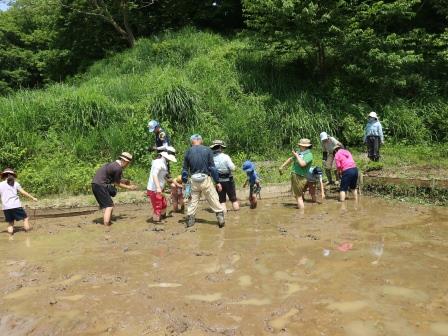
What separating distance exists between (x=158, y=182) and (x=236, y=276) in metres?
3.39

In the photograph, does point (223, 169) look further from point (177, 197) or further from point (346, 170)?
point (346, 170)

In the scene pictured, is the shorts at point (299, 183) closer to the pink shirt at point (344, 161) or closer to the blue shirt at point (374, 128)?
the pink shirt at point (344, 161)

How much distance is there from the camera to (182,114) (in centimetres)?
1450

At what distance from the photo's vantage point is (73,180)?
11.5 meters

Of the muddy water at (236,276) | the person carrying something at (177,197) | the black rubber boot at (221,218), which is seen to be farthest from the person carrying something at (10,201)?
the black rubber boot at (221,218)

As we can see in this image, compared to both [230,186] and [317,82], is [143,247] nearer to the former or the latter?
[230,186]

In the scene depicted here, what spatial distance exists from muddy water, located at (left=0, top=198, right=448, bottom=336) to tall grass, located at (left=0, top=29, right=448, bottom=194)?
151 inches

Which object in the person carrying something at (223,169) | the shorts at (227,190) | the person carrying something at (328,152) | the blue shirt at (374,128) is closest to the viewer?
the person carrying something at (223,169)

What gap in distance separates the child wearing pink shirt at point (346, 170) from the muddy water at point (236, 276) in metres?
1.01

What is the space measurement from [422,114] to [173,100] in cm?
885

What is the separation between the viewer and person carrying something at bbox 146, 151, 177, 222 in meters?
9.01

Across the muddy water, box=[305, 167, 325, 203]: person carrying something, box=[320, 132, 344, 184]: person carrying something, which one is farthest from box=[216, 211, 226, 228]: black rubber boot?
box=[320, 132, 344, 184]: person carrying something

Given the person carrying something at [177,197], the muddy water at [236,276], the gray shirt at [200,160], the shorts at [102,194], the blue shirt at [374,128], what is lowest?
the muddy water at [236,276]

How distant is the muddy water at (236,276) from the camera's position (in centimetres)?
477
